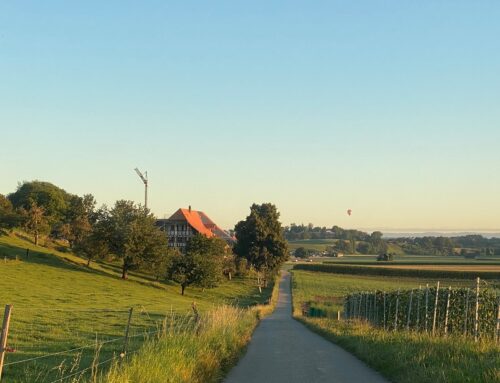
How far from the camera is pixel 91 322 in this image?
27.3 meters

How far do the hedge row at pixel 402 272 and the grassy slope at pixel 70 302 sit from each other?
2352cm

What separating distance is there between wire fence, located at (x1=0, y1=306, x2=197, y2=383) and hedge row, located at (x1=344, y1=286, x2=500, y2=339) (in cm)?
886

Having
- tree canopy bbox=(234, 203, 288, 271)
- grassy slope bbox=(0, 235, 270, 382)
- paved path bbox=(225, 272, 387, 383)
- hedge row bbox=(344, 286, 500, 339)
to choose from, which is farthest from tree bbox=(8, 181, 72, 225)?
paved path bbox=(225, 272, 387, 383)

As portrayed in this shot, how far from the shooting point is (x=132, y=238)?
238ft

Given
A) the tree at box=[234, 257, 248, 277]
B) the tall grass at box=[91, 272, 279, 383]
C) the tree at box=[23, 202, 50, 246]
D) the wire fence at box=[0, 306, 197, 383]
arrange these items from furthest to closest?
1. the tree at box=[234, 257, 248, 277]
2. the tree at box=[23, 202, 50, 246]
3. the wire fence at box=[0, 306, 197, 383]
4. the tall grass at box=[91, 272, 279, 383]

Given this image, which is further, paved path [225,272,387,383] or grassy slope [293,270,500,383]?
paved path [225,272,387,383]

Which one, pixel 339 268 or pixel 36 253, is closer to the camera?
pixel 36 253

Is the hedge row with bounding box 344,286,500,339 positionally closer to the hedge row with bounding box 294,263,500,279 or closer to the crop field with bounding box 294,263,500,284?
the crop field with bounding box 294,263,500,284

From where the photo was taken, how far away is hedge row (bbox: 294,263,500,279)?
3698 inches

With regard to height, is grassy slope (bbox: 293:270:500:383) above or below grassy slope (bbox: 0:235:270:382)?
above

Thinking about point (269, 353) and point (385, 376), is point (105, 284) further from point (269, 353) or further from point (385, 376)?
point (385, 376)

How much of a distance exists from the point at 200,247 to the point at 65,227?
23.6 metres

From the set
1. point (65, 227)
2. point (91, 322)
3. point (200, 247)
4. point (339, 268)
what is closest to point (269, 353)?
point (91, 322)

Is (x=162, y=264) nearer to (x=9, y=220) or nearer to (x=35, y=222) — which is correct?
(x=35, y=222)
